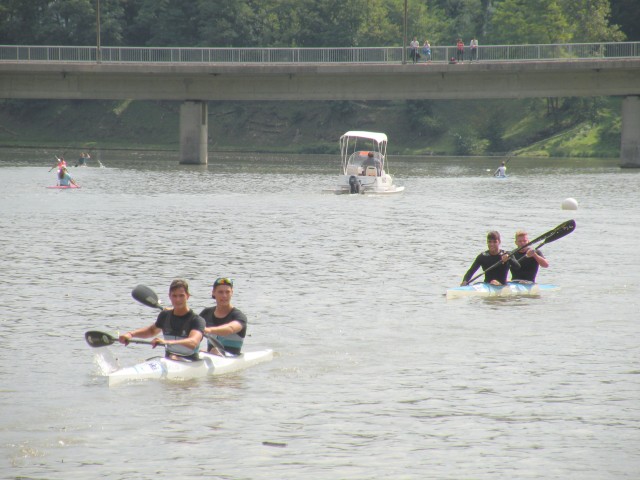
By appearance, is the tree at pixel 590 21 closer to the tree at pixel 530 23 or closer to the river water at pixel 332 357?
the tree at pixel 530 23

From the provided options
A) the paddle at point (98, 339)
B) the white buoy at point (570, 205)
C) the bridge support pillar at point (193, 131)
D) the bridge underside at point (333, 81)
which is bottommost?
the white buoy at point (570, 205)

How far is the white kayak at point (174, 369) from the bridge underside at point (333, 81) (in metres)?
58.7

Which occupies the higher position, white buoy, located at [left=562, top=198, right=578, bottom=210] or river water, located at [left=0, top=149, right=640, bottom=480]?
white buoy, located at [left=562, top=198, right=578, bottom=210]

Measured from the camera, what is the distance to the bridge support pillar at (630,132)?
76750mm

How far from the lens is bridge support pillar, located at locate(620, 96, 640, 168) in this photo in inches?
3022

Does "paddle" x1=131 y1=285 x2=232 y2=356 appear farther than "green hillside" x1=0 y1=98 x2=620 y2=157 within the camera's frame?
No

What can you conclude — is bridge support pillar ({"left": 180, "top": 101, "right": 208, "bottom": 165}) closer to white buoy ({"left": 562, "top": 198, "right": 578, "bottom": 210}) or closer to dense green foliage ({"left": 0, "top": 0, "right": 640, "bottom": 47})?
dense green foliage ({"left": 0, "top": 0, "right": 640, "bottom": 47})

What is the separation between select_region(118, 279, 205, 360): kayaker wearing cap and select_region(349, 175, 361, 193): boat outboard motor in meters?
39.5

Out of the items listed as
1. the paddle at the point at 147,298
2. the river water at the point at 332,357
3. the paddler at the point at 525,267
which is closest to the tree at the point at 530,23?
the river water at the point at 332,357

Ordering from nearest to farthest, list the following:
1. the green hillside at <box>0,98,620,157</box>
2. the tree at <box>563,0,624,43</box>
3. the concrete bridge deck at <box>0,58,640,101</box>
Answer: the concrete bridge deck at <box>0,58,640,101</box>
the green hillside at <box>0,98,620,157</box>
the tree at <box>563,0,624,43</box>

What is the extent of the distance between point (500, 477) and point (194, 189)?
46.2 metres

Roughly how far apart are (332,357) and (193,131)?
6438cm

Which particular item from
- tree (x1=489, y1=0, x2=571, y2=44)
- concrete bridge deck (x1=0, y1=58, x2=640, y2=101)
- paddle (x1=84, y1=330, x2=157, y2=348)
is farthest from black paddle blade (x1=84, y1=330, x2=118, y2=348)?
tree (x1=489, y1=0, x2=571, y2=44)

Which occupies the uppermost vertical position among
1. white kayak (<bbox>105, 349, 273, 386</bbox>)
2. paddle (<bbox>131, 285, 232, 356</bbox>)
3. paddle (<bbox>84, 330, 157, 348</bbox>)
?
paddle (<bbox>131, 285, 232, 356</bbox>)
